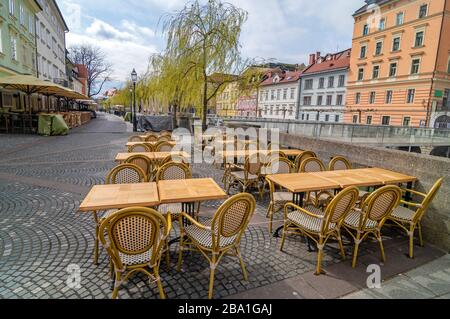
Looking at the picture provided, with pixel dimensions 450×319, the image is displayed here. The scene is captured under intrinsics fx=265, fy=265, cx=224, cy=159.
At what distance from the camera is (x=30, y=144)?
1186cm

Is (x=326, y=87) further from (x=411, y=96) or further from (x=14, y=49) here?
(x=14, y=49)

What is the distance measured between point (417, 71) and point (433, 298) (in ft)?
120

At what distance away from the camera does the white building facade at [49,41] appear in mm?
25531

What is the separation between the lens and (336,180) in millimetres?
3895

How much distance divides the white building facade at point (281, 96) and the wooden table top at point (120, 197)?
45.7 meters

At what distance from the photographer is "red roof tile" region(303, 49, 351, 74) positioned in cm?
4172

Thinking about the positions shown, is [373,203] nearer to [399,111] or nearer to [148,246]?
[148,246]

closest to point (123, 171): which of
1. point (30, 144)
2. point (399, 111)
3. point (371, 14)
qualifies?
point (30, 144)

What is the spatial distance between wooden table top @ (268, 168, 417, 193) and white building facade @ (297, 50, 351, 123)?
3693 centimetres

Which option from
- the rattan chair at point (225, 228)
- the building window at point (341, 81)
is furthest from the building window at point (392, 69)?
the rattan chair at point (225, 228)

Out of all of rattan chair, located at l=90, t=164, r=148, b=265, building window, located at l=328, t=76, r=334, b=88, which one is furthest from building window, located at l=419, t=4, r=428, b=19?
rattan chair, located at l=90, t=164, r=148, b=265

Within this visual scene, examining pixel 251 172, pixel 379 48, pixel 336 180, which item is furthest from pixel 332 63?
pixel 336 180

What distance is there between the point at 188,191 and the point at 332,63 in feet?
155

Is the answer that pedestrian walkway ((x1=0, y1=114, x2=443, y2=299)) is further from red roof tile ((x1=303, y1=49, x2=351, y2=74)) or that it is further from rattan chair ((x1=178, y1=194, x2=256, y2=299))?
red roof tile ((x1=303, y1=49, x2=351, y2=74))
